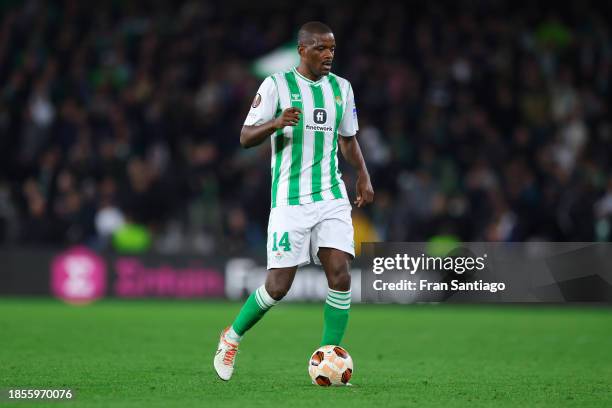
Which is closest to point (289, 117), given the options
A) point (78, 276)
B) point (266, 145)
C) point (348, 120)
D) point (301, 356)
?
point (348, 120)

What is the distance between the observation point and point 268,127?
23.4ft

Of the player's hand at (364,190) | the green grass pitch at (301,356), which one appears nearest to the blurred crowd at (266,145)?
the green grass pitch at (301,356)

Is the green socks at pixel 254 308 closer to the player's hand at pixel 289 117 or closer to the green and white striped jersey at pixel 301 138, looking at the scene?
the green and white striped jersey at pixel 301 138

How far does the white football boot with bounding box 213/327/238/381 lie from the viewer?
24.3ft

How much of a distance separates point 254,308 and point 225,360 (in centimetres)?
38

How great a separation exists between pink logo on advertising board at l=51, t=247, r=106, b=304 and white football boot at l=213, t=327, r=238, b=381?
9223 mm

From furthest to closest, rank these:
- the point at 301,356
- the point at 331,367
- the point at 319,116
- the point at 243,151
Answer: the point at 243,151, the point at 301,356, the point at 319,116, the point at 331,367

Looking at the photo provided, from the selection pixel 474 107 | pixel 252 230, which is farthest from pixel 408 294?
pixel 474 107

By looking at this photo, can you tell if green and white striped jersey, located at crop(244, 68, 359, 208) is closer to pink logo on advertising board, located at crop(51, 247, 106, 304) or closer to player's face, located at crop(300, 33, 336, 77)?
player's face, located at crop(300, 33, 336, 77)

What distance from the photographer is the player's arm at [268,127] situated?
23.1ft

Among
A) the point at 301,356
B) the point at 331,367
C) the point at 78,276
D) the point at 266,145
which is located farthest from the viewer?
the point at 266,145

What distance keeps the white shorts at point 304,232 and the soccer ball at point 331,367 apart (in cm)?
59

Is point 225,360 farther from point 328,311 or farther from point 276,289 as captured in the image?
point 328,311

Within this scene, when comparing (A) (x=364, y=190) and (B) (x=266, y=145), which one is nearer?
(A) (x=364, y=190)
